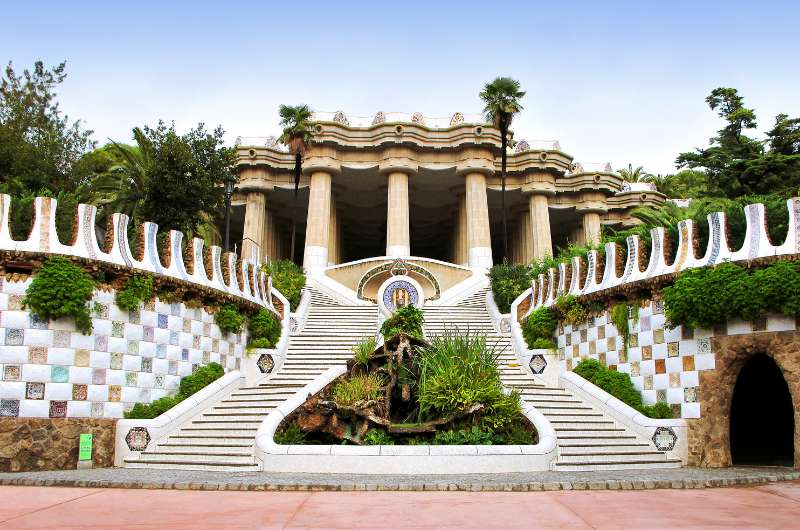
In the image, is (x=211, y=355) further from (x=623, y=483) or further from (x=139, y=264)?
(x=623, y=483)

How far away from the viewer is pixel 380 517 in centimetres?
825

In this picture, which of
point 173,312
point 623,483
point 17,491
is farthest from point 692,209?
point 17,491

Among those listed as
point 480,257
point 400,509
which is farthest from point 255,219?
point 400,509

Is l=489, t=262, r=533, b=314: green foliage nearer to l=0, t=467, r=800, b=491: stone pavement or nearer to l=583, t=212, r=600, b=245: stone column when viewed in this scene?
l=0, t=467, r=800, b=491: stone pavement

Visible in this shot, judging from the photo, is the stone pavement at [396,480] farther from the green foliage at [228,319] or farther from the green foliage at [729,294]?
the green foliage at [228,319]

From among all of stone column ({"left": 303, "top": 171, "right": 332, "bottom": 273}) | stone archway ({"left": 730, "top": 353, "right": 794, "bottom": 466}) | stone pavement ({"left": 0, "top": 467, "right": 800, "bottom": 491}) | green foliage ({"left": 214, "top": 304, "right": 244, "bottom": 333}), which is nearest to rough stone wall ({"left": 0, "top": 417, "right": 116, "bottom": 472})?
stone pavement ({"left": 0, "top": 467, "right": 800, "bottom": 491})

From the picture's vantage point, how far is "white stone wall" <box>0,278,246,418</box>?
14141 mm

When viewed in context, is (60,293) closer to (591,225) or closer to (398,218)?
(398,218)

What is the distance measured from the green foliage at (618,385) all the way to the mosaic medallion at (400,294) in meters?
11.9

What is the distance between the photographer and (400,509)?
8906 millimetres

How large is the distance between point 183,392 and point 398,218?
79.2 feet

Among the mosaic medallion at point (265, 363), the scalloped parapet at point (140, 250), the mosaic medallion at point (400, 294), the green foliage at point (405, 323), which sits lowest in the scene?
the mosaic medallion at point (265, 363)

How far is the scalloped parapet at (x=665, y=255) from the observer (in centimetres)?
1483

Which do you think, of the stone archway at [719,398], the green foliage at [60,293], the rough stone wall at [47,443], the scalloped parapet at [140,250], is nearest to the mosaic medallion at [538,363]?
the stone archway at [719,398]
